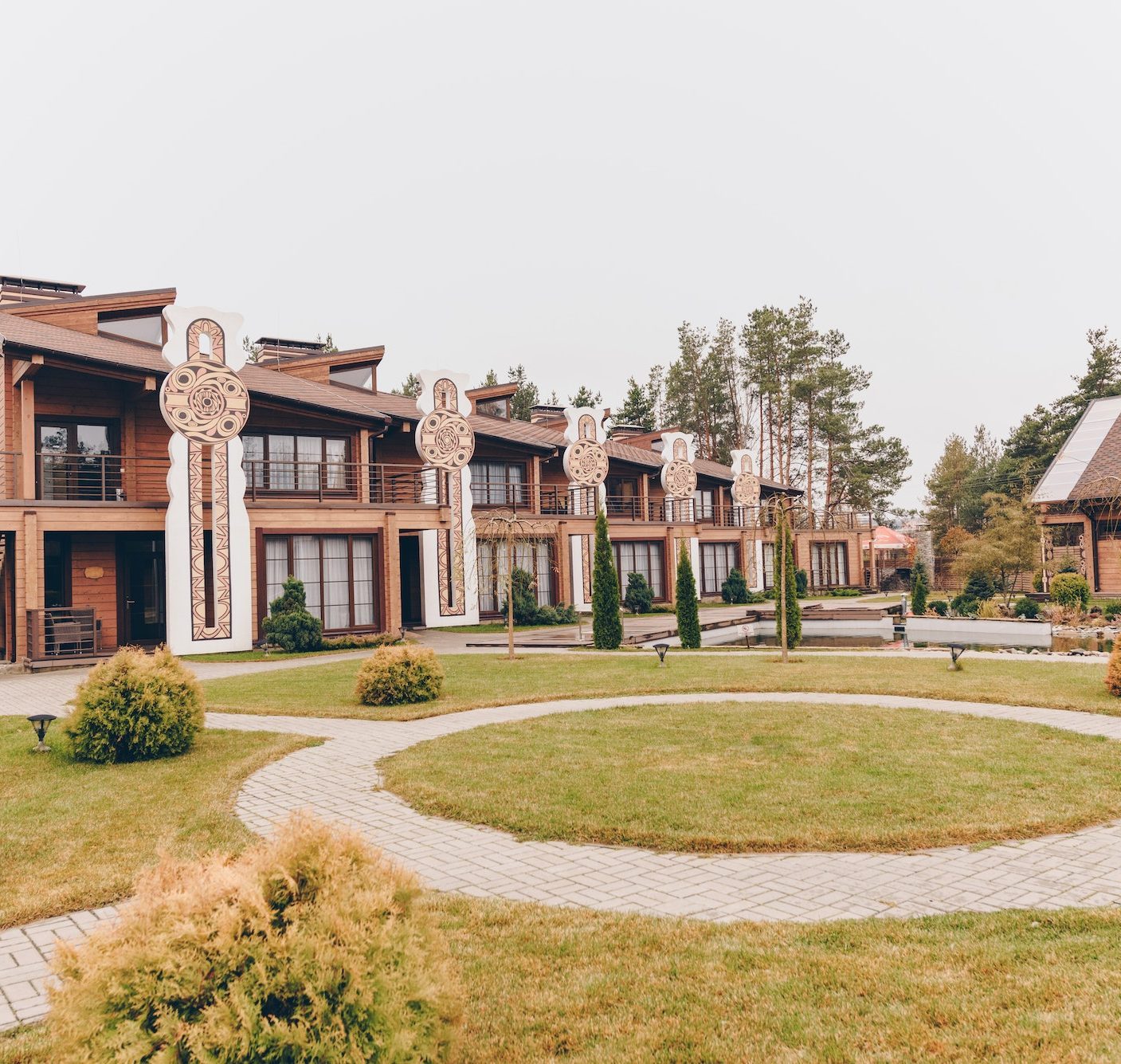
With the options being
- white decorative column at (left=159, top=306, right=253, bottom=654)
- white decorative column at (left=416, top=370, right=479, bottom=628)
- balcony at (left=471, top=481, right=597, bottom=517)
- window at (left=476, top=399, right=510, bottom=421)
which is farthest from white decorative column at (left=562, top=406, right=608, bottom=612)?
white decorative column at (left=159, top=306, right=253, bottom=654)

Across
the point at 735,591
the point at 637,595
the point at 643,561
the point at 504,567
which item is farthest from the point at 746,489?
the point at 504,567

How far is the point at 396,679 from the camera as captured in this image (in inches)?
510

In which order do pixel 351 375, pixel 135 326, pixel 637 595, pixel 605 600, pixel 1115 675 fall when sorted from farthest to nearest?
pixel 637 595 → pixel 351 375 → pixel 135 326 → pixel 605 600 → pixel 1115 675

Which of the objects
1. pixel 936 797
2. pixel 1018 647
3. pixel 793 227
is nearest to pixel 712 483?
pixel 793 227

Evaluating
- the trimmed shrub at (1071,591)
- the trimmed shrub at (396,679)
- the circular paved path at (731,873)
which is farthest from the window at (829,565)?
the circular paved path at (731,873)

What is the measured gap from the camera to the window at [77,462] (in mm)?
21281

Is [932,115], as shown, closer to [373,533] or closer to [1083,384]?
[373,533]

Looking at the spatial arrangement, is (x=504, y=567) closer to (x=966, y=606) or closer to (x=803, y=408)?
(x=966, y=606)

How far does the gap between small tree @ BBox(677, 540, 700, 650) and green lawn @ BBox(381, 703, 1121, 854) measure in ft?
32.4

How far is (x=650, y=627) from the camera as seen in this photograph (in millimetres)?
26969

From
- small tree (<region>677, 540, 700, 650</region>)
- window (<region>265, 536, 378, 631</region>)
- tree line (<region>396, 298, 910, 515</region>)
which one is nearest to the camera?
small tree (<region>677, 540, 700, 650</region>)

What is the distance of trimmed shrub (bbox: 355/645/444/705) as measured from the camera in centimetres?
1292

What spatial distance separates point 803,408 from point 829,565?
1232cm

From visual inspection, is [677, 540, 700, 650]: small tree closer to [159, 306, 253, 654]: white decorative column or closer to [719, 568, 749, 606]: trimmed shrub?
[159, 306, 253, 654]: white decorative column
